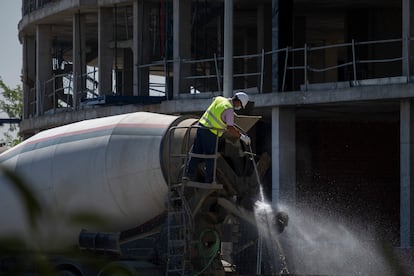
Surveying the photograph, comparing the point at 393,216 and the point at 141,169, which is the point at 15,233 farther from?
the point at 393,216

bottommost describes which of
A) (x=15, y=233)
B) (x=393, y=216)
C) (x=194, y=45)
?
(x=393, y=216)

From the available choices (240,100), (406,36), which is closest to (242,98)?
(240,100)

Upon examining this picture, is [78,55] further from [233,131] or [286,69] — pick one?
[233,131]

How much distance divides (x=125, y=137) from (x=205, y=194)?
1359 mm

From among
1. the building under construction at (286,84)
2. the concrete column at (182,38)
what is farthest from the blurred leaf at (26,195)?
the concrete column at (182,38)

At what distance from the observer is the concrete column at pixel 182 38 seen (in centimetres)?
2836

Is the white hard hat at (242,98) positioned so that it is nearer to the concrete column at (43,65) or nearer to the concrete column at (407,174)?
the concrete column at (407,174)

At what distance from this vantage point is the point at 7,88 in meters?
59.4

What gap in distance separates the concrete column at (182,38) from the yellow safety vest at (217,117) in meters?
15.8

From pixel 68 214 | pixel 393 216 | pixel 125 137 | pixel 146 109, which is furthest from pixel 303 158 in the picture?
pixel 68 214

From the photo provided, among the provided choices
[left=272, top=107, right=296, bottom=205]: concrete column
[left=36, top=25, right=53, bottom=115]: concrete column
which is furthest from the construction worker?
[left=36, top=25, right=53, bottom=115]: concrete column

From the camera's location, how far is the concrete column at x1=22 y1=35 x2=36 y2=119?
39112 mm

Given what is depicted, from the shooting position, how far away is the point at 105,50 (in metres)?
32.8

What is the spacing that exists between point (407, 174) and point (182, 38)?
8.92 metres
